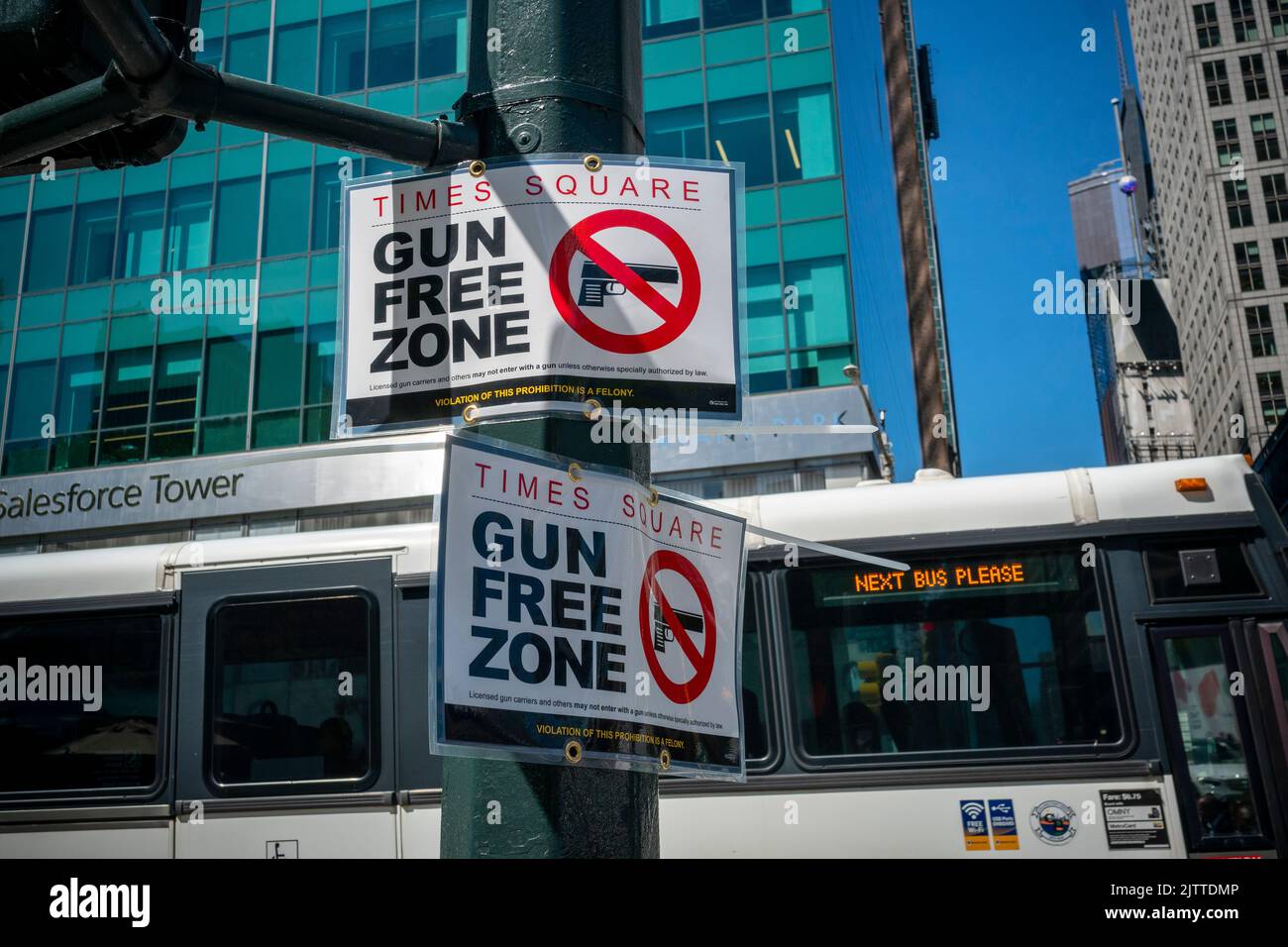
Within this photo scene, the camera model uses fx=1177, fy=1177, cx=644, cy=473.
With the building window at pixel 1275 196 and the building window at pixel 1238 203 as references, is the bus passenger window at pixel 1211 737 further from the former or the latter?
the building window at pixel 1275 196

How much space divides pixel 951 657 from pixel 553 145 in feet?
18.2

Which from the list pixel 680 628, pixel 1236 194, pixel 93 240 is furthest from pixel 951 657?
pixel 1236 194

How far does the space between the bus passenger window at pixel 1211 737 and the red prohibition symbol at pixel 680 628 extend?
5510 mm

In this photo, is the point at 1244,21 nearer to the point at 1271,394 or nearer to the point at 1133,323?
the point at 1133,323

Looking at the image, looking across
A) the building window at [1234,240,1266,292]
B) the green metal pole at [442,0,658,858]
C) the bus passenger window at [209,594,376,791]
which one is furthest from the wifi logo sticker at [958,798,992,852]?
the building window at [1234,240,1266,292]

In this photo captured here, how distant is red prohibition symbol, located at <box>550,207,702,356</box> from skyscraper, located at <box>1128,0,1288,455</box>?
8908cm

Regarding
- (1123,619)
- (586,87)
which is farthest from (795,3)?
(586,87)

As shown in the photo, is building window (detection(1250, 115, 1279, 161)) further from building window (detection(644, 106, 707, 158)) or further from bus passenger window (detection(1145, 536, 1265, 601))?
bus passenger window (detection(1145, 536, 1265, 601))

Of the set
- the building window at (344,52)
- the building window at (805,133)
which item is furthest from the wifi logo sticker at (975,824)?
the building window at (344,52)

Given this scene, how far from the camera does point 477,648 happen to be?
2.35 m

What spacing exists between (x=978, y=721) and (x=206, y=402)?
77.2 ft

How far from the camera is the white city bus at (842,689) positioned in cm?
716
